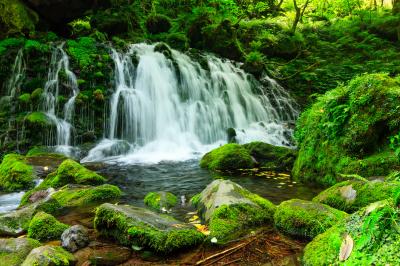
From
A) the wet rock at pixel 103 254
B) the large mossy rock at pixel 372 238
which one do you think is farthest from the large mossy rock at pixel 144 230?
the large mossy rock at pixel 372 238

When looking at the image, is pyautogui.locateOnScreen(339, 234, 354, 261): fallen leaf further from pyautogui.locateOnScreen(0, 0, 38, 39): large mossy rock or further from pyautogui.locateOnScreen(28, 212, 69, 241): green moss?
pyautogui.locateOnScreen(0, 0, 38, 39): large mossy rock

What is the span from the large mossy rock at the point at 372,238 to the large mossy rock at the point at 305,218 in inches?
43.9

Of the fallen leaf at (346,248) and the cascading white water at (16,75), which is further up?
the cascading white water at (16,75)

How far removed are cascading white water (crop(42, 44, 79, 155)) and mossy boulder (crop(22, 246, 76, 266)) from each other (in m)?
8.99

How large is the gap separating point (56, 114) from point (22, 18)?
5.88 m

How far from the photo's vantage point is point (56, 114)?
1401cm

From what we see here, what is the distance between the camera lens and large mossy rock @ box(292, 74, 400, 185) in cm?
723

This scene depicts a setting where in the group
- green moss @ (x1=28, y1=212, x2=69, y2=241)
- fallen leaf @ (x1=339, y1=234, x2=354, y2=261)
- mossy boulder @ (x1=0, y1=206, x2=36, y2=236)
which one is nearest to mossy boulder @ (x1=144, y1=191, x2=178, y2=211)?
green moss @ (x1=28, y1=212, x2=69, y2=241)

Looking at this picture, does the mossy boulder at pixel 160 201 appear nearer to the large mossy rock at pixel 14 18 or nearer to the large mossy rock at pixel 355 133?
the large mossy rock at pixel 355 133

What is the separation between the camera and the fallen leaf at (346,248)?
3.02 m

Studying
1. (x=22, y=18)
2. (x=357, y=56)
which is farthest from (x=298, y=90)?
(x=22, y=18)

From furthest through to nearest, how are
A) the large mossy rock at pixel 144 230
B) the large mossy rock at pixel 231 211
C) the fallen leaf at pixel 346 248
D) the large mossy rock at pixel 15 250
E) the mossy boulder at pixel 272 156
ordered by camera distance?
the mossy boulder at pixel 272 156, the large mossy rock at pixel 231 211, the large mossy rock at pixel 144 230, the large mossy rock at pixel 15 250, the fallen leaf at pixel 346 248

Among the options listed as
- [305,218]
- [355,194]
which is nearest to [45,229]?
[305,218]

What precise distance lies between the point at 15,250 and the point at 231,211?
2726 mm
